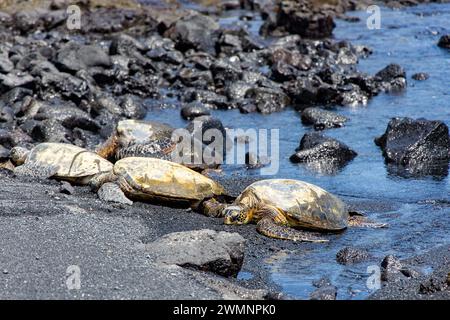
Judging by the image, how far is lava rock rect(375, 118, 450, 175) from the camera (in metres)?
→ 11.8

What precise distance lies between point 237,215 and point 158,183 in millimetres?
959

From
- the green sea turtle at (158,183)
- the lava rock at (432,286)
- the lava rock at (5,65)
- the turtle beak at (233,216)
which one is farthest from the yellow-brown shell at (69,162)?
the lava rock at (5,65)

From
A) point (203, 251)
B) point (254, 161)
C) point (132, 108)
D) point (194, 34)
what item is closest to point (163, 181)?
point (203, 251)

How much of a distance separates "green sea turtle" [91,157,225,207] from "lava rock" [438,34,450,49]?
13.4 metres

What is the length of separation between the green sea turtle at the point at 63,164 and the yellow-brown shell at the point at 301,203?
197 cm

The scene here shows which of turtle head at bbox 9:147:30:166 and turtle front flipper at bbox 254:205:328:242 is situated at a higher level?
turtle front flipper at bbox 254:205:328:242

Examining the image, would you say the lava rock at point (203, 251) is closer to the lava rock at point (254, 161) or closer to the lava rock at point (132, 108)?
the lava rock at point (254, 161)

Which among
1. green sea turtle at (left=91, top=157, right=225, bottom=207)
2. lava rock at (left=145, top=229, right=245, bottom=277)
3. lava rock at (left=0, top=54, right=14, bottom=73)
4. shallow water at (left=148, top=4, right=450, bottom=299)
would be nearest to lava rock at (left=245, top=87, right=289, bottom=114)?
shallow water at (left=148, top=4, right=450, bottom=299)

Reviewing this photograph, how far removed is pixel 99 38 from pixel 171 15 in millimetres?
3607

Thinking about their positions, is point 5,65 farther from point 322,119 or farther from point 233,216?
point 233,216

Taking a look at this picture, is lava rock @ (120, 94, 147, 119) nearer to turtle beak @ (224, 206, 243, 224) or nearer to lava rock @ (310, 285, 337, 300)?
turtle beak @ (224, 206, 243, 224)

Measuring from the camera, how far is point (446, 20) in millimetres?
25047
